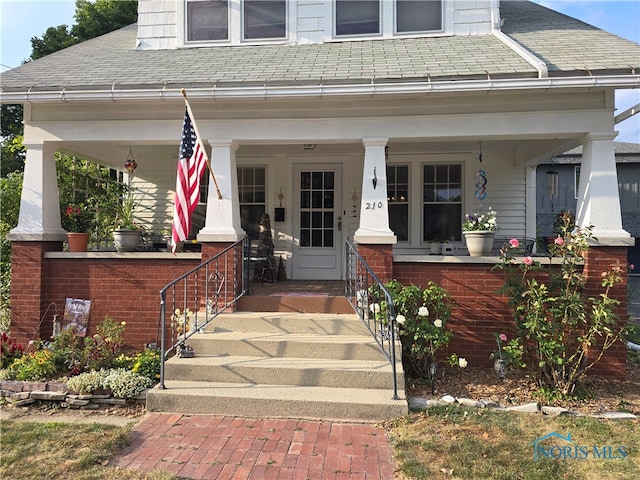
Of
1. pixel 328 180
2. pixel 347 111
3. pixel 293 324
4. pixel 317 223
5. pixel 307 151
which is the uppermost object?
pixel 347 111

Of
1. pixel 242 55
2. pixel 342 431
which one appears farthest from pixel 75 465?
pixel 242 55

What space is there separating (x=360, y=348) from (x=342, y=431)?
1159 mm

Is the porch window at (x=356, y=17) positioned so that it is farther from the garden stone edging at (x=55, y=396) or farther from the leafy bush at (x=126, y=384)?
the garden stone edging at (x=55, y=396)

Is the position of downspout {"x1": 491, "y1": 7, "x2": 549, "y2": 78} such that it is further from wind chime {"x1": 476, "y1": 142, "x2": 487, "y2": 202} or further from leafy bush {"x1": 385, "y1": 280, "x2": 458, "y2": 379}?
leafy bush {"x1": 385, "y1": 280, "x2": 458, "y2": 379}

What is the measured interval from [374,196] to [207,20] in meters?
4.91

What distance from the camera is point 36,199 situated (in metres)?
6.06

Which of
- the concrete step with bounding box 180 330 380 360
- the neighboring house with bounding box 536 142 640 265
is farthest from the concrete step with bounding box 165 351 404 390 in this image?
the neighboring house with bounding box 536 142 640 265

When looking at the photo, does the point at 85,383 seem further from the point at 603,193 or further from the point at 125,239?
the point at 603,193

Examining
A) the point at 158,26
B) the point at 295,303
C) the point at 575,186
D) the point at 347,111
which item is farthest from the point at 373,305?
the point at 575,186

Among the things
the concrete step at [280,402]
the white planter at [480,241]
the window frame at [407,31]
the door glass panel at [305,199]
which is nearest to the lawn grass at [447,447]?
the concrete step at [280,402]

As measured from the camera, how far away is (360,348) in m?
4.92

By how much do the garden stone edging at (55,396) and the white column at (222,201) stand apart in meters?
2.22

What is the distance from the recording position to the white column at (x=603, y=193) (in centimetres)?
526

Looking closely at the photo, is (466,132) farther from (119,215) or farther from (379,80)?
(119,215)
